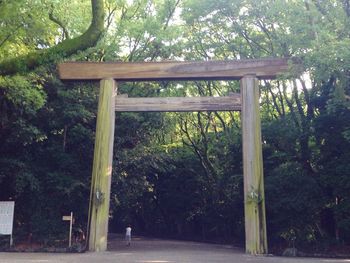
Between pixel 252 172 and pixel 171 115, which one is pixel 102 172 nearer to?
pixel 252 172

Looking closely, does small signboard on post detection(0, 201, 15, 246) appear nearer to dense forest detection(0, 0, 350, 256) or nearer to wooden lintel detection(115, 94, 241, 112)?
dense forest detection(0, 0, 350, 256)

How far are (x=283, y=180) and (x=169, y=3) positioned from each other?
883 cm

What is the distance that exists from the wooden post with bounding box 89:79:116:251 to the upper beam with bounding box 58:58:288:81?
17.5 inches

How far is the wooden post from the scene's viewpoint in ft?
37.1

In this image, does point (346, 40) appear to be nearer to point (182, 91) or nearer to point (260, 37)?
point (260, 37)

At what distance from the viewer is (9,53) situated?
10047mm

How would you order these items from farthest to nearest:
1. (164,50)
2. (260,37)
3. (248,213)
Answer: (164,50) → (260,37) → (248,213)

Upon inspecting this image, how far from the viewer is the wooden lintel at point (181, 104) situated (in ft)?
38.7

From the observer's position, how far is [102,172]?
38.0 ft

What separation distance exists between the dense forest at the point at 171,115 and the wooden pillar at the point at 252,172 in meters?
1.18

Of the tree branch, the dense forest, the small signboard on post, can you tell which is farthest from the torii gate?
the tree branch

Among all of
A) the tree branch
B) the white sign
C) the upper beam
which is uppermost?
the upper beam

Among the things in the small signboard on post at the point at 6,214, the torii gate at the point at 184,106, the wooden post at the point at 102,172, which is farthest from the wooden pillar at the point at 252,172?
the small signboard on post at the point at 6,214

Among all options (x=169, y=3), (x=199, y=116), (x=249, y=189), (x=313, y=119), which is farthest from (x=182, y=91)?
(x=249, y=189)
